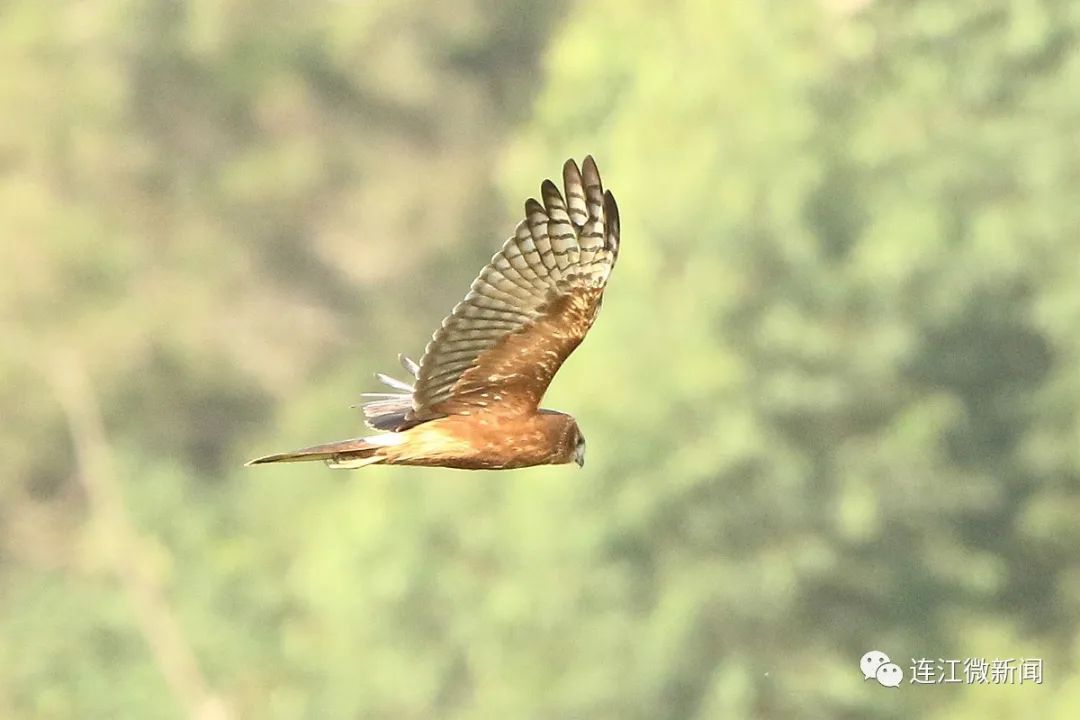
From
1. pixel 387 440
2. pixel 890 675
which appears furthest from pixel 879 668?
pixel 387 440

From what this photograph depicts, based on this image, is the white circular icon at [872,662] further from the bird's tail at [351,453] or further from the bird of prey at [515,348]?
the bird's tail at [351,453]

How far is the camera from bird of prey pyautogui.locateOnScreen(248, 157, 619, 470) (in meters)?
8.20

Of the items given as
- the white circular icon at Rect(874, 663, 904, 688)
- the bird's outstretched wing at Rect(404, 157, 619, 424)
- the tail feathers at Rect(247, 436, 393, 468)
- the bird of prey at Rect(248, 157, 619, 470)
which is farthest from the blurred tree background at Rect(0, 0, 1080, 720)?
the tail feathers at Rect(247, 436, 393, 468)

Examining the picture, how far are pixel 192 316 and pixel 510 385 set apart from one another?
27390mm

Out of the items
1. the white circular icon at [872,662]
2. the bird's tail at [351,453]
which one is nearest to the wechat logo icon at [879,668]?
the white circular icon at [872,662]

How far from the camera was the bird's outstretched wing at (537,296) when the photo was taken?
26.9 feet

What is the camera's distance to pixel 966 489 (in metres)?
28.1

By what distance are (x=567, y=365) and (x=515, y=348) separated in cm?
2005

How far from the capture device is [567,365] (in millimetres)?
28422

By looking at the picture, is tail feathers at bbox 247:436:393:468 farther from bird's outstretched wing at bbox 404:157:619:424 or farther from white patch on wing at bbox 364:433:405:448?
bird's outstretched wing at bbox 404:157:619:424

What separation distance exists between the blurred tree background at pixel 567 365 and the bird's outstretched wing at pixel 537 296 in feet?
60.1

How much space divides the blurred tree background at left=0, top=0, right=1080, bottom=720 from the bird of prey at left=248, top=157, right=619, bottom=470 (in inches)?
716

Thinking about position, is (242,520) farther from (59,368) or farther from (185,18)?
(185,18)

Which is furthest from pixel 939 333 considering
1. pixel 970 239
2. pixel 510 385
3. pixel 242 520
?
pixel 510 385
